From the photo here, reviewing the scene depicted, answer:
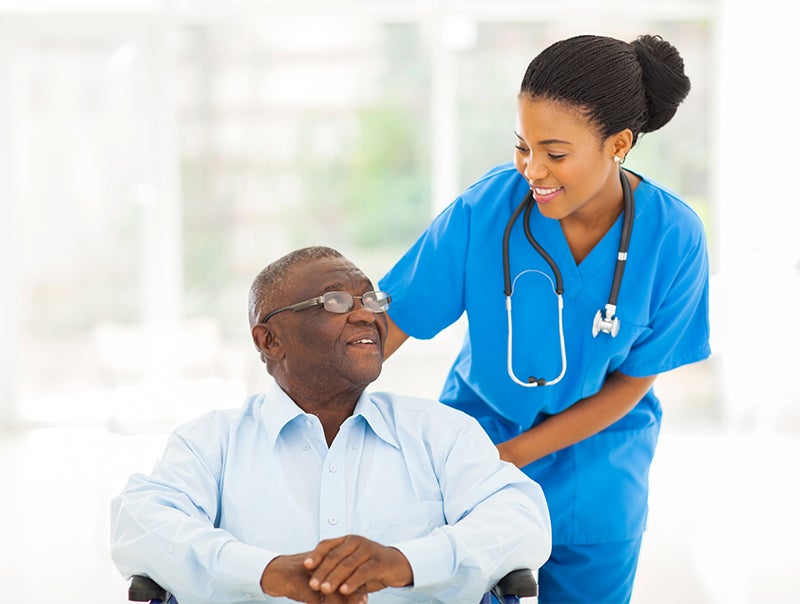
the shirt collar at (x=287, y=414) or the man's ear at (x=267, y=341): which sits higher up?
the man's ear at (x=267, y=341)

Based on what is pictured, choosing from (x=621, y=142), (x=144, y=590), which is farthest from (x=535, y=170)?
(x=144, y=590)

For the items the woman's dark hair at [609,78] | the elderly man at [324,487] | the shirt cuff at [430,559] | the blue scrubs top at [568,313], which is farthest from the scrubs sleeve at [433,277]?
the shirt cuff at [430,559]

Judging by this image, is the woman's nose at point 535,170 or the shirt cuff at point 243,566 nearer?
the shirt cuff at point 243,566

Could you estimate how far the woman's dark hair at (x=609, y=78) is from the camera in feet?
5.79

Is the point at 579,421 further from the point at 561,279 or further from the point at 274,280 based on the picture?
the point at 274,280

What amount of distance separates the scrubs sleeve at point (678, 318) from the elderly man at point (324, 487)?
387mm

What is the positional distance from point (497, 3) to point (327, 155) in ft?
4.10

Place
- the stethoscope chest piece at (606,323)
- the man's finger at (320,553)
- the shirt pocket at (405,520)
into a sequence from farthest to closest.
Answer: the stethoscope chest piece at (606,323) → the shirt pocket at (405,520) → the man's finger at (320,553)

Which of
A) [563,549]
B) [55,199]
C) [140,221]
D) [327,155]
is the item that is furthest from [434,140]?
[563,549]

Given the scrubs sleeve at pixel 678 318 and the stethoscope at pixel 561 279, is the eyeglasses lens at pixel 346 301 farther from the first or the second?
the scrubs sleeve at pixel 678 318

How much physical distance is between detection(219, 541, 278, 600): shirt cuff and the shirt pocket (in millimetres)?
232

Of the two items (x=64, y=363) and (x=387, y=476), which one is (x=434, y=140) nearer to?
(x=64, y=363)

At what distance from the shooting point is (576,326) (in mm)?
1991

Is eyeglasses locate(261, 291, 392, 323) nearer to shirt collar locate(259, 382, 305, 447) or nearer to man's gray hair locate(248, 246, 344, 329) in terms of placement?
man's gray hair locate(248, 246, 344, 329)
